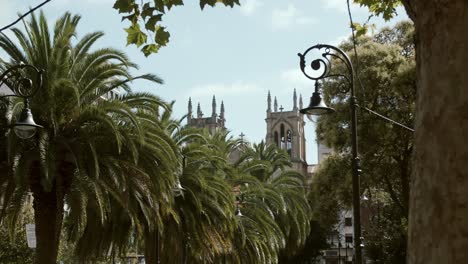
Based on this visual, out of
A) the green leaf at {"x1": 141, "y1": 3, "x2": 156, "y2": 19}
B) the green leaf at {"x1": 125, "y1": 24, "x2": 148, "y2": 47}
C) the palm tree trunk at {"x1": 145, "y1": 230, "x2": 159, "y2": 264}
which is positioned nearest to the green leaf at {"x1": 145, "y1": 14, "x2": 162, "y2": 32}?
the green leaf at {"x1": 141, "y1": 3, "x2": 156, "y2": 19}

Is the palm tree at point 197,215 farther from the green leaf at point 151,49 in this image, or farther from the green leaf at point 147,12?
the green leaf at point 147,12

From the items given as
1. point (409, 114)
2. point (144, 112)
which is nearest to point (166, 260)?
point (144, 112)

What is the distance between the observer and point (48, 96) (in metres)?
17.4

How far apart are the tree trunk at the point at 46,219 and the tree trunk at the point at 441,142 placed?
1528 cm

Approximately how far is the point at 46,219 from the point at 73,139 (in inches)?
80.9

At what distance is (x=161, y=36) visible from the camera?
7672 millimetres

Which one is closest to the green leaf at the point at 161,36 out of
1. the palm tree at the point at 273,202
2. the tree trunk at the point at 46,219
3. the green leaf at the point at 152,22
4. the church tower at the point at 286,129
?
the green leaf at the point at 152,22

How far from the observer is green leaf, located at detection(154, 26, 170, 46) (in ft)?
25.1

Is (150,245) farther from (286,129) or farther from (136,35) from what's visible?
(286,129)

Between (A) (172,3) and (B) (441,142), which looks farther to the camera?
(A) (172,3)

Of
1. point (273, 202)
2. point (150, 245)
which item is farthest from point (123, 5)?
point (273, 202)

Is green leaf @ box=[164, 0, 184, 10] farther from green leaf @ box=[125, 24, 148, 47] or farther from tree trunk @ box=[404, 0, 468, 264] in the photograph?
tree trunk @ box=[404, 0, 468, 264]

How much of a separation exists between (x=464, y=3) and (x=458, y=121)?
580 mm

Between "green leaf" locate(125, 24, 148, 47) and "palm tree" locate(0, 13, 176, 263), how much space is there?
29.4 feet
